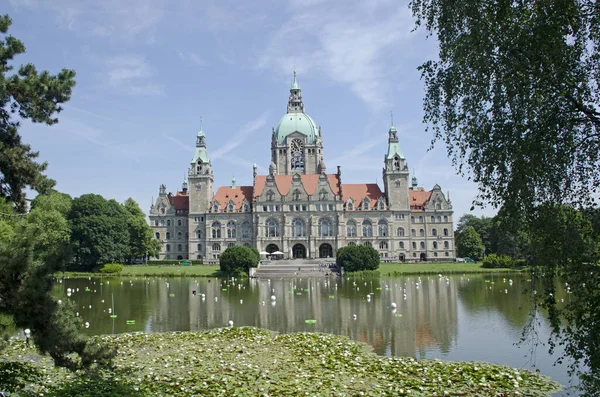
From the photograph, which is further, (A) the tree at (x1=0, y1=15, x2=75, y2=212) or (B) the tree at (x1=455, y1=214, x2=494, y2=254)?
(B) the tree at (x1=455, y1=214, x2=494, y2=254)

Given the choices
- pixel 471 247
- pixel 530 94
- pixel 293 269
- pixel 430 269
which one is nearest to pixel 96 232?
pixel 293 269

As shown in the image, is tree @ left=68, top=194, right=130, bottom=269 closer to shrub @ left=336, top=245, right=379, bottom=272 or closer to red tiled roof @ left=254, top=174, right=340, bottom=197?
red tiled roof @ left=254, top=174, right=340, bottom=197

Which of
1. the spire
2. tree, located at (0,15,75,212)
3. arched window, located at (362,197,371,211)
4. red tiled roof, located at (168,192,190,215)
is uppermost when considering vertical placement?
the spire

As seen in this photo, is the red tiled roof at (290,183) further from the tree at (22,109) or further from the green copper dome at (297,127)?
the tree at (22,109)

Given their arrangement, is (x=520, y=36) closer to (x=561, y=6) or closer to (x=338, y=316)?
(x=561, y=6)

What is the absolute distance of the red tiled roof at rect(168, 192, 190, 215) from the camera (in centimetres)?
8788

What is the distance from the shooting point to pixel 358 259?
58969 mm

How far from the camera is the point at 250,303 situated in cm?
3450

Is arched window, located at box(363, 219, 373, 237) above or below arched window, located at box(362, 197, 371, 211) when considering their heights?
below

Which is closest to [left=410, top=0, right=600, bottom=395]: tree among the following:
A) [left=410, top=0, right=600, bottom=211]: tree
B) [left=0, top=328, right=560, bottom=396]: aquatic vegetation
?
[left=410, top=0, right=600, bottom=211]: tree

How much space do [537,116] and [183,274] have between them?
5474cm

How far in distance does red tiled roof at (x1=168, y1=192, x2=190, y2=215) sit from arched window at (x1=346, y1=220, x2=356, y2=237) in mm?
28026

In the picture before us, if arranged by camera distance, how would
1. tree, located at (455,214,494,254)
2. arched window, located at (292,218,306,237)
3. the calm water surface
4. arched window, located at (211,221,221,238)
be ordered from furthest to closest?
tree, located at (455,214,494,254) < arched window, located at (211,221,221,238) < arched window, located at (292,218,306,237) < the calm water surface

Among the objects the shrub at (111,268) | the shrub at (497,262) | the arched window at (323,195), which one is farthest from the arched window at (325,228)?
the shrub at (111,268)
